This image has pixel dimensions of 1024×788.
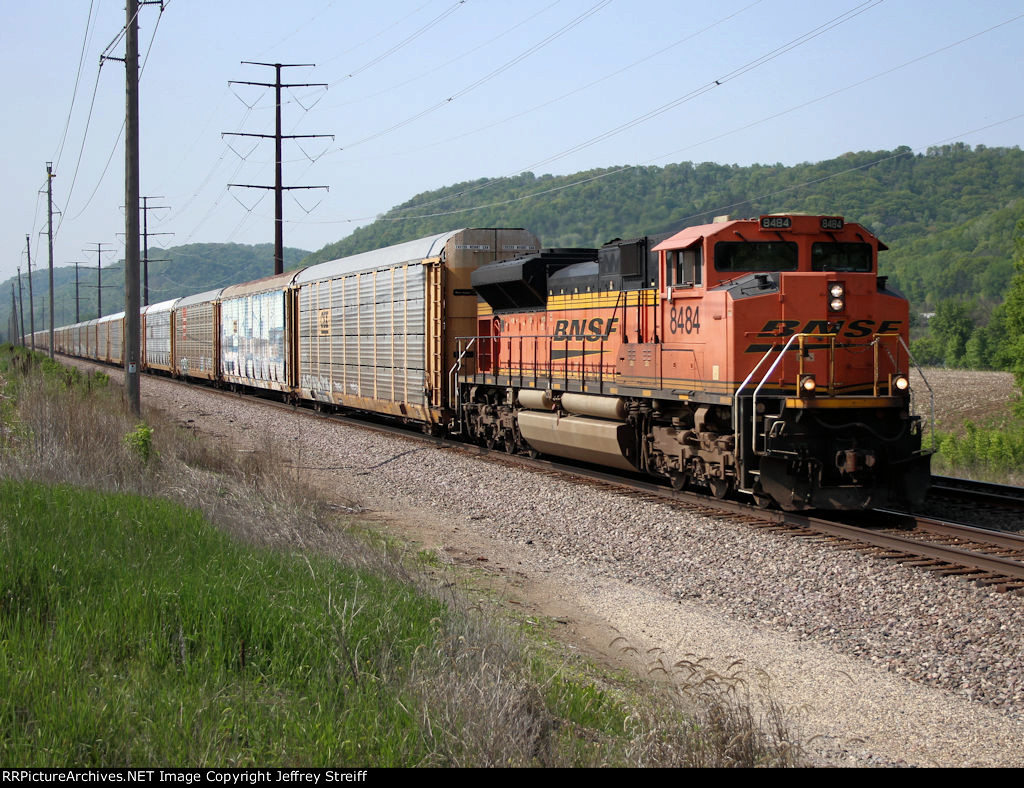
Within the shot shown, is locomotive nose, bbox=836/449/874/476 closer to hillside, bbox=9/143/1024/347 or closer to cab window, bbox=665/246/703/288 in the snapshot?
cab window, bbox=665/246/703/288

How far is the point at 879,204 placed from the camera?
355 feet

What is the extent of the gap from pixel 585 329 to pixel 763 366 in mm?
3962

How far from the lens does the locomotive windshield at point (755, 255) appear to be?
429 inches

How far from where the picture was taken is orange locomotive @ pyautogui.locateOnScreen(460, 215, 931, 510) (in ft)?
33.4

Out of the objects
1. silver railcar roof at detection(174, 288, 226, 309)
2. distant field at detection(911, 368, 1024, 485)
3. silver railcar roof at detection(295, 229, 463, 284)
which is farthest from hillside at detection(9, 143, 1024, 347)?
silver railcar roof at detection(295, 229, 463, 284)

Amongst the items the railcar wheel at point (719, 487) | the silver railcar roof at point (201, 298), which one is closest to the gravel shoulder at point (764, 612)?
the railcar wheel at point (719, 487)

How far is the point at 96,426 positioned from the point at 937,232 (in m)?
119

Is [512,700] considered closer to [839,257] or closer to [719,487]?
[719,487]

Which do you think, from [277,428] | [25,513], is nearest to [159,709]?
[25,513]

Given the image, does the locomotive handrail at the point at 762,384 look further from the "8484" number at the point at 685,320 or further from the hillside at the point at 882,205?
the hillside at the point at 882,205

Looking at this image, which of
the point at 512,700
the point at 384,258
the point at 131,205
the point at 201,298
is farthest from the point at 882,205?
the point at 512,700

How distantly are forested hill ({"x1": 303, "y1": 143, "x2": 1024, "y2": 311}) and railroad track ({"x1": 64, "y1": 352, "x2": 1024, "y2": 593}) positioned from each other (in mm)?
82814
